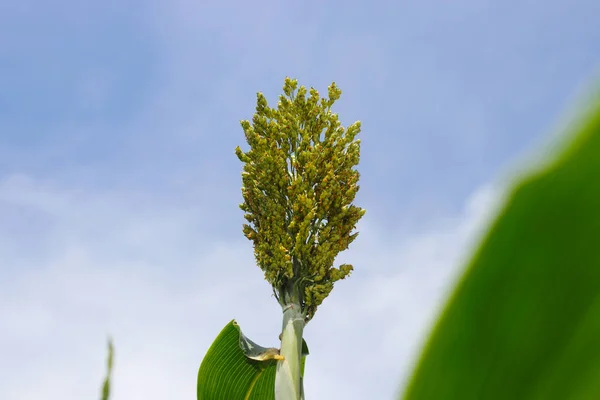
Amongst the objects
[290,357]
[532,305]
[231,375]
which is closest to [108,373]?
[532,305]

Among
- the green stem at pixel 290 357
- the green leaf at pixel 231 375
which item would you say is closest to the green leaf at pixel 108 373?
the green stem at pixel 290 357

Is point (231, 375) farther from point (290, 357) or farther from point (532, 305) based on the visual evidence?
point (532, 305)

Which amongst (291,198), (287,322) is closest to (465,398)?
(287,322)

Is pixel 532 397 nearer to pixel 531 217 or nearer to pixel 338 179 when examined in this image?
pixel 531 217

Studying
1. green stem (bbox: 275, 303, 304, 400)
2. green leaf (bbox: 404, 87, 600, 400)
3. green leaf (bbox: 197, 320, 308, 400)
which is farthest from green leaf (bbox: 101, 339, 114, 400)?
green leaf (bbox: 197, 320, 308, 400)

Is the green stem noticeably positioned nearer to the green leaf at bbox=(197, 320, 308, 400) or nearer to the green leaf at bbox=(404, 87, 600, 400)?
the green leaf at bbox=(197, 320, 308, 400)

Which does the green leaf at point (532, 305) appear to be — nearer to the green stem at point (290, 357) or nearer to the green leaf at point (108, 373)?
the green leaf at point (108, 373)
